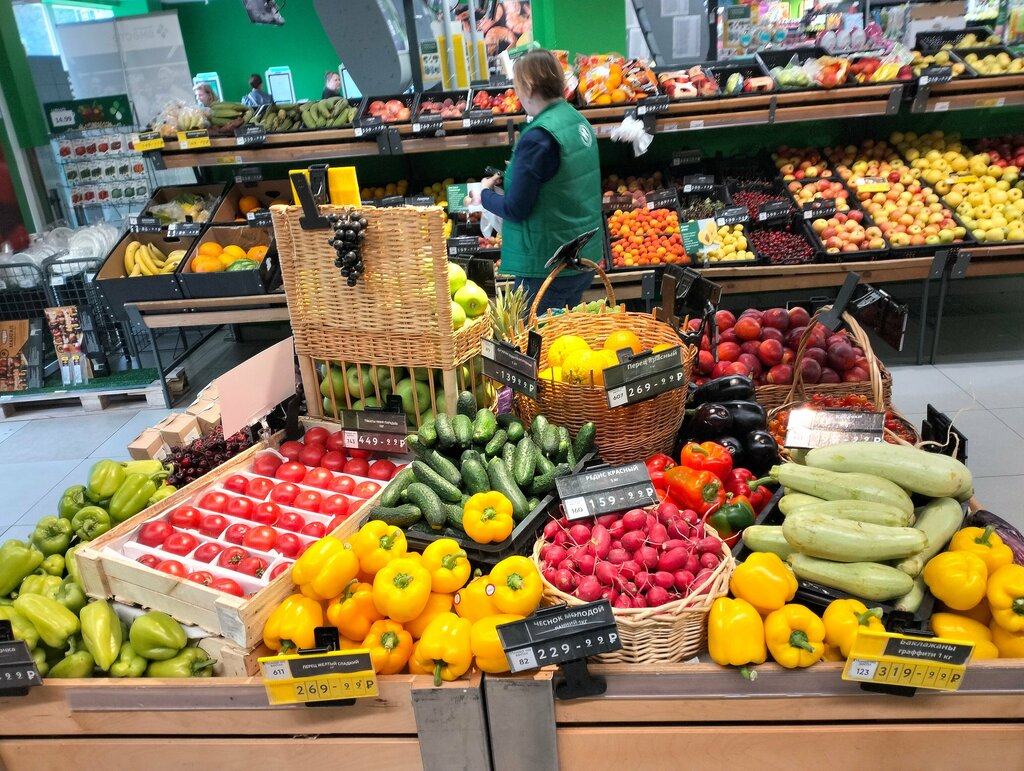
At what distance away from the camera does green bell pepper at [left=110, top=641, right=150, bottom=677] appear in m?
1.69

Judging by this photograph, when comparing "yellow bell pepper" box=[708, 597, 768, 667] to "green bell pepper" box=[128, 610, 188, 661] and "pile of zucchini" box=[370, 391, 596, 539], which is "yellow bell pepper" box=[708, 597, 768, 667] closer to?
"pile of zucchini" box=[370, 391, 596, 539]

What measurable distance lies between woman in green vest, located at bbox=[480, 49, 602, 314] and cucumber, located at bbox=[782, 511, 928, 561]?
1.89m

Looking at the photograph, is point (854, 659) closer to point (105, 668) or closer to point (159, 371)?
point (105, 668)

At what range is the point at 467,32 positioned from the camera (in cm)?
817

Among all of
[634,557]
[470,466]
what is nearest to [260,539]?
[470,466]

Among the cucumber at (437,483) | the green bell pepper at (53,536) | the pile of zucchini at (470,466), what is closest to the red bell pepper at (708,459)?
the pile of zucchini at (470,466)

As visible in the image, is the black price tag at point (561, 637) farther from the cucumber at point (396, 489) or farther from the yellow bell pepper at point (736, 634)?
the cucumber at point (396, 489)

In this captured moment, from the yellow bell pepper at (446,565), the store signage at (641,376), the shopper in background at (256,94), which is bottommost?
the yellow bell pepper at (446,565)

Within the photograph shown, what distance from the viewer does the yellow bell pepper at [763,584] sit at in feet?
4.90

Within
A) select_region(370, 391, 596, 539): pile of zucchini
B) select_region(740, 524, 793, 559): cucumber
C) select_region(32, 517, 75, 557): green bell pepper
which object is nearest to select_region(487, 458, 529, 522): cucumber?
select_region(370, 391, 596, 539): pile of zucchini

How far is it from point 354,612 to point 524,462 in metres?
0.58

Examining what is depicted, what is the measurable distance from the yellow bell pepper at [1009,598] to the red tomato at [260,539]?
1672 millimetres

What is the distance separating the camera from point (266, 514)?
1962 millimetres

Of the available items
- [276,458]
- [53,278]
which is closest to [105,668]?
[276,458]
